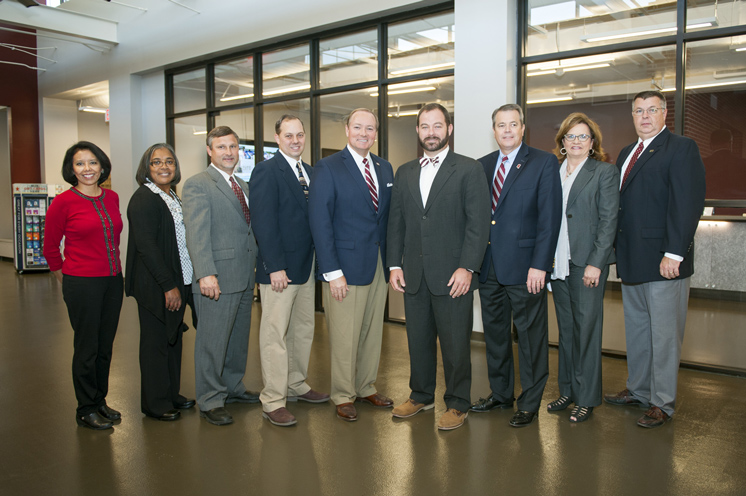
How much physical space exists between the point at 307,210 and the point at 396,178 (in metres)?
0.59

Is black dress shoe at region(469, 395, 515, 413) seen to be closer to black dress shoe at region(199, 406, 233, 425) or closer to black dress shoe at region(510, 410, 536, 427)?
black dress shoe at region(510, 410, 536, 427)

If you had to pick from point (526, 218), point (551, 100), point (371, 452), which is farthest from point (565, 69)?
point (371, 452)

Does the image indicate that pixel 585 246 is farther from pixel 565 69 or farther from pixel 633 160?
pixel 565 69

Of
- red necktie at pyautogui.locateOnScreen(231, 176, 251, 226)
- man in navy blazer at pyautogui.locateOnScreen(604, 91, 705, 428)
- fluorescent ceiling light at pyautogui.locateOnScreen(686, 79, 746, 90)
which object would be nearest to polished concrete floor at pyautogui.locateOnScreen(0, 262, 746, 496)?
man in navy blazer at pyautogui.locateOnScreen(604, 91, 705, 428)

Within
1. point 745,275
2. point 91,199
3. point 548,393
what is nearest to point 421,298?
point 548,393

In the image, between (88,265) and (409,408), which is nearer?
(88,265)

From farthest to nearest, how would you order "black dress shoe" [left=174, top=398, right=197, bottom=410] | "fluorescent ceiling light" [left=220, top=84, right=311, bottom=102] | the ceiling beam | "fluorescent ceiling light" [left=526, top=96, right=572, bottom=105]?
the ceiling beam
"fluorescent ceiling light" [left=220, top=84, right=311, bottom=102]
"fluorescent ceiling light" [left=526, top=96, right=572, bottom=105]
"black dress shoe" [left=174, top=398, right=197, bottom=410]

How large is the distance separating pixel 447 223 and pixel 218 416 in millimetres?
1792

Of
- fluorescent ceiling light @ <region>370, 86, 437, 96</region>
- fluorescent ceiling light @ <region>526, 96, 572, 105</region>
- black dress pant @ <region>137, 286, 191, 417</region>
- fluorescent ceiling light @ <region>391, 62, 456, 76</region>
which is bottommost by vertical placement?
black dress pant @ <region>137, 286, 191, 417</region>

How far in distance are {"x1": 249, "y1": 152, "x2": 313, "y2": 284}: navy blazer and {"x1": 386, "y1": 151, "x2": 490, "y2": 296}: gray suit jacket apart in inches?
25.5

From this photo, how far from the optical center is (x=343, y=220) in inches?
132

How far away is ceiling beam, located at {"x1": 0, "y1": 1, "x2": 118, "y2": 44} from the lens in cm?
807

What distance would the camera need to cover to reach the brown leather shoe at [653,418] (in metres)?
3.27

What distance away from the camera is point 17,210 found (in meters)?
11.1
